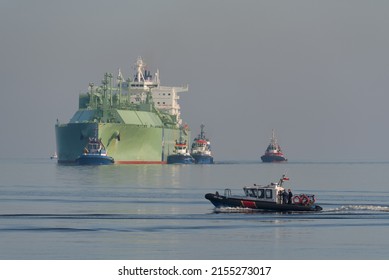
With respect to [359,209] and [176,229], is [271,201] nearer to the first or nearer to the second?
[359,209]

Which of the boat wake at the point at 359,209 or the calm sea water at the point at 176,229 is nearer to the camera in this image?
the calm sea water at the point at 176,229

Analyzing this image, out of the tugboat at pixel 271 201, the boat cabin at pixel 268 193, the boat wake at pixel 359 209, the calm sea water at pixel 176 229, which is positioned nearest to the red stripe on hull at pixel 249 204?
the tugboat at pixel 271 201

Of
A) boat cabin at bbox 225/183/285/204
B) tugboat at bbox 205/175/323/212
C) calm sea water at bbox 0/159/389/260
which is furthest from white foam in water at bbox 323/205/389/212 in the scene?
boat cabin at bbox 225/183/285/204

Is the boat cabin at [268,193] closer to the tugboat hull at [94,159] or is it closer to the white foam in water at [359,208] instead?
the white foam in water at [359,208]

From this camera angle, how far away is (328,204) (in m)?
82.4

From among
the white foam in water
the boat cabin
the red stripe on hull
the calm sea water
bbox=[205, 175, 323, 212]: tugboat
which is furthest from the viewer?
the white foam in water

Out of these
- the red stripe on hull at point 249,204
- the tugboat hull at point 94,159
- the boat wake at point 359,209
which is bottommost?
the boat wake at point 359,209

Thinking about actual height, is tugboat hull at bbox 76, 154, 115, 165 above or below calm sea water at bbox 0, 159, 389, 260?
above

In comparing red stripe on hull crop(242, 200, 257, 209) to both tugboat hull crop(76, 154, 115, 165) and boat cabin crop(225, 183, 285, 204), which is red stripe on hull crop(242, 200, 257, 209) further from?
tugboat hull crop(76, 154, 115, 165)

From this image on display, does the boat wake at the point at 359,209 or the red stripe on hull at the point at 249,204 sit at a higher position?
the red stripe on hull at the point at 249,204

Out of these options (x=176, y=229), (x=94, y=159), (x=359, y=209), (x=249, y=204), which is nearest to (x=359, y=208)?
(x=359, y=209)

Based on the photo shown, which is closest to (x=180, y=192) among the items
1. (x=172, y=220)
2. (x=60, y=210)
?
(x=60, y=210)

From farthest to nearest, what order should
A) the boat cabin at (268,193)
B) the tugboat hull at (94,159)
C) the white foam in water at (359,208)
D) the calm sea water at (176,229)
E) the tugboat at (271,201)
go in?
the tugboat hull at (94,159), the white foam in water at (359,208), the boat cabin at (268,193), the tugboat at (271,201), the calm sea water at (176,229)
